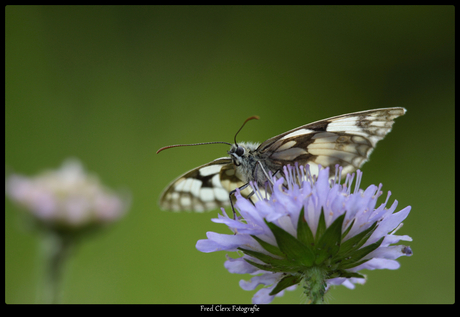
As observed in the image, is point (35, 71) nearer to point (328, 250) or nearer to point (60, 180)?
point (60, 180)

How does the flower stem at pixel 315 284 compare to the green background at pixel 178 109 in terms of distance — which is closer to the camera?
the flower stem at pixel 315 284

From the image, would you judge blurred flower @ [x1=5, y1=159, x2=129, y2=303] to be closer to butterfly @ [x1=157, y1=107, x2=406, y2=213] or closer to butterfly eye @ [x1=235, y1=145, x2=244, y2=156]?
butterfly @ [x1=157, y1=107, x2=406, y2=213]

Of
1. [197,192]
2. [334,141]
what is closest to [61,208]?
[197,192]

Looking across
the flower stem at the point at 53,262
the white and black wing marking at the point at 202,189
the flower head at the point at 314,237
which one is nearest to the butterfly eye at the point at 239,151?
the white and black wing marking at the point at 202,189

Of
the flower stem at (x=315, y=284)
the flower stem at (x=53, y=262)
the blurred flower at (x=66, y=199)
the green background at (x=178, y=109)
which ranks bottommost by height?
the flower stem at (x=315, y=284)

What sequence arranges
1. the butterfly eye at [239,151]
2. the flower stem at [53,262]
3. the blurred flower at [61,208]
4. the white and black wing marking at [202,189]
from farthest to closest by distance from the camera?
the blurred flower at [61,208], the flower stem at [53,262], the white and black wing marking at [202,189], the butterfly eye at [239,151]

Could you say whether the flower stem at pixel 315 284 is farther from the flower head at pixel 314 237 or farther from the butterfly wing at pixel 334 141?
the butterfly wing at pixel 334 141

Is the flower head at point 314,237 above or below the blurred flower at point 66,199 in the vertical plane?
below

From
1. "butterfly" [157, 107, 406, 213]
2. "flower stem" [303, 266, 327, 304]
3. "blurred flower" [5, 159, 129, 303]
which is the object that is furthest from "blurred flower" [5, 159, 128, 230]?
"flower stem" [303, 266, 327, 304]

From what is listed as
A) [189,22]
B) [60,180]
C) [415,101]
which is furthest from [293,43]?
[60,180]
